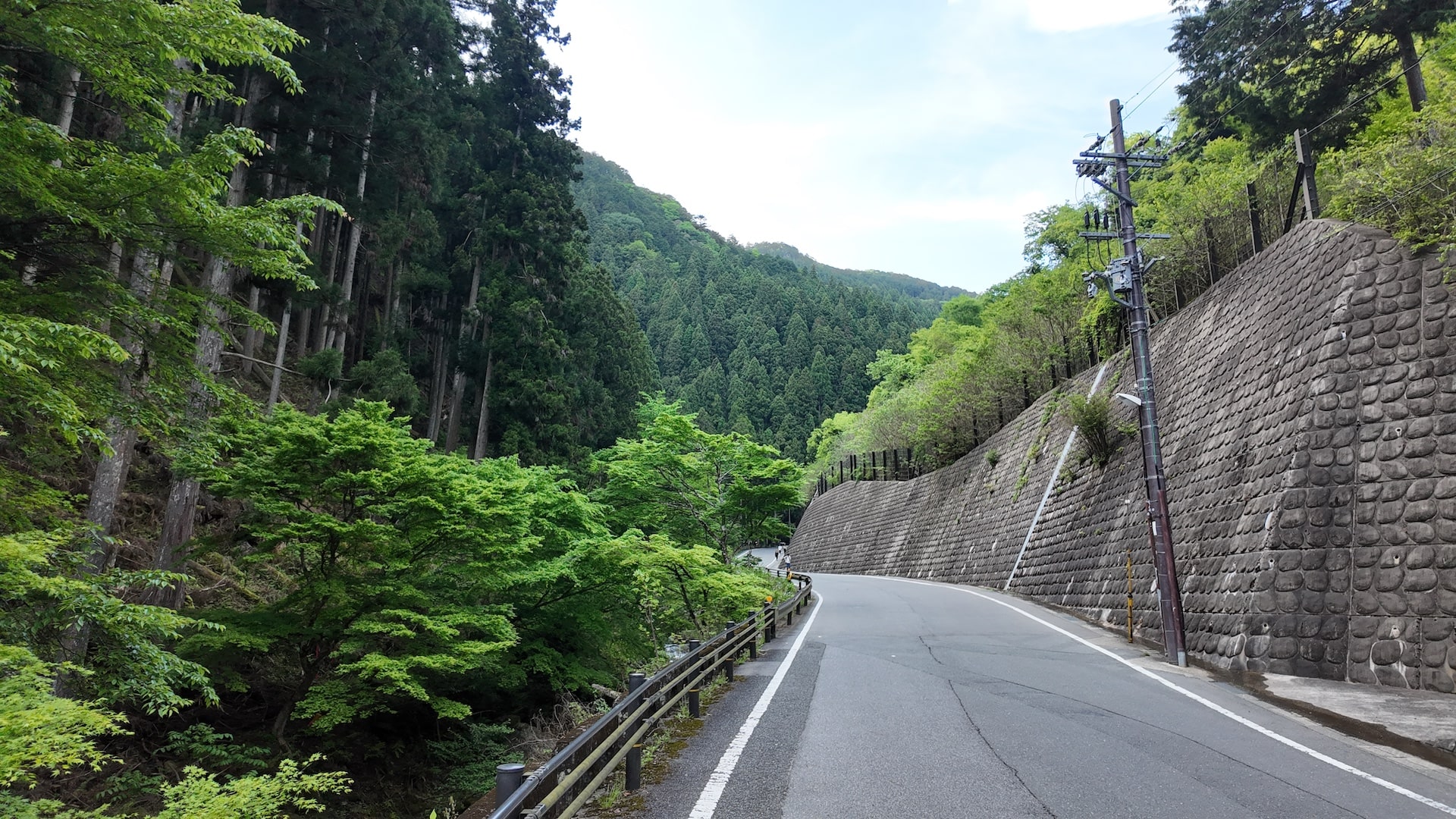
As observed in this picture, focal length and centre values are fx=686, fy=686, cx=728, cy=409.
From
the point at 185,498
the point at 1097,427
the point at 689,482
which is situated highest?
the point at 1097,427

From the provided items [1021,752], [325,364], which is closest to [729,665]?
[1021,752]

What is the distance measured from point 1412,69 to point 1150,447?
10.8m

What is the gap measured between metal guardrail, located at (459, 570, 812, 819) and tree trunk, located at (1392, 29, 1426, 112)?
17845mm

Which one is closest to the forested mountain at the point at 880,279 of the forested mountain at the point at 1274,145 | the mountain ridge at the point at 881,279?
the mountain ridge at the point at 881,279

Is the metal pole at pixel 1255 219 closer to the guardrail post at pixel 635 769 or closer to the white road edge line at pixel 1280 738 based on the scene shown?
the white road edge line at pixel 1280 738

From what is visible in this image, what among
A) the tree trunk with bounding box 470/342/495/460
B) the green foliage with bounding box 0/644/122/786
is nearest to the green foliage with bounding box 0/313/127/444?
the green foliage with bounding box 0/644/122/786

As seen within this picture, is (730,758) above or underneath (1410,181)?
underneath

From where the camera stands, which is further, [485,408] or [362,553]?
[485,408]

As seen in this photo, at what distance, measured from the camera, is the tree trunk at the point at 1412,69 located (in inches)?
568

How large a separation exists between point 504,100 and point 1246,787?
97.1ft

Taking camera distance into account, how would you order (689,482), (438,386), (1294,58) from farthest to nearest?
(438,386), (689,482), (1294,58)

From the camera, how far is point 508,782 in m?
3.20

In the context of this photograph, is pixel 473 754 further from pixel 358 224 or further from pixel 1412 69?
pixel 1412 69

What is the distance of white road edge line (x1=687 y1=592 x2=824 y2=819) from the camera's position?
4383mm
